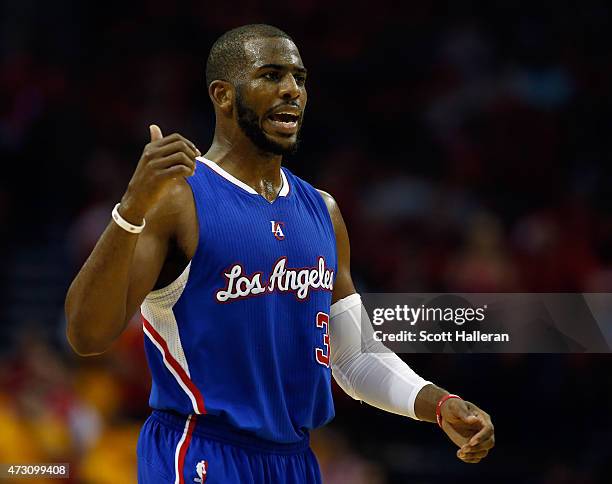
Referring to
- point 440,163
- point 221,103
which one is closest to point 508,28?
point 440,163

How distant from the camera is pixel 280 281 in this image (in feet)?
11.9

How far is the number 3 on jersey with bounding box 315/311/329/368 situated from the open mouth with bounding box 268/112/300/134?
626 mm

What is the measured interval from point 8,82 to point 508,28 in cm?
450

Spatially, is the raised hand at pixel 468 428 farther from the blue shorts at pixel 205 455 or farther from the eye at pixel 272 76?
the eye at pixel 272 76

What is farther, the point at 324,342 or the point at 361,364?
the point at 361,364

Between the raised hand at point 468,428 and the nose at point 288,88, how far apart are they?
1.14 m

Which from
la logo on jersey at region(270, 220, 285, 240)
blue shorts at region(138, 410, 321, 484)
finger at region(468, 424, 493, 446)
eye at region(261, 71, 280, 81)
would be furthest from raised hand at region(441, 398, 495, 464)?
eye at region(261, 71, 280, 81)

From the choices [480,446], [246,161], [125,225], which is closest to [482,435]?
[480,446]

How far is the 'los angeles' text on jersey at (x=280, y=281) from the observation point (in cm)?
352

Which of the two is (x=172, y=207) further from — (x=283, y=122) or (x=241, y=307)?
(x=283, y=122)

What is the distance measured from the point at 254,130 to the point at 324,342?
0.75 metres

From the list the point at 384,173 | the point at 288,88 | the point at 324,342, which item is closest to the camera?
the point at 288,88

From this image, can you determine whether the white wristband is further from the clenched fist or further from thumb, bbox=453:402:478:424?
thumb, bbox=453:402:478:424

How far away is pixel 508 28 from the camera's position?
33.2 ft
